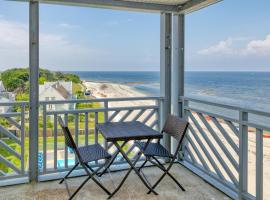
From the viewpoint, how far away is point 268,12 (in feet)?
50.9

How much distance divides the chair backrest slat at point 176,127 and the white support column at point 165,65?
0.59m

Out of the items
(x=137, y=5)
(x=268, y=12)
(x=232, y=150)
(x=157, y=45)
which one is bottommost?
(x=232, y=150)

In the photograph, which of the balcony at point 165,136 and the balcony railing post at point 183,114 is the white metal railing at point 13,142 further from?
the balcony railing post at point 183,114

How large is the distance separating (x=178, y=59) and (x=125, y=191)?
6.55 ft

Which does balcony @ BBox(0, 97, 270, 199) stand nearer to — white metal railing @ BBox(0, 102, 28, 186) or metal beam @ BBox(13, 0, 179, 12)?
white metal railing @ BBox(0, 102, 28, 186)

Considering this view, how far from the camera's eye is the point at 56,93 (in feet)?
11.1

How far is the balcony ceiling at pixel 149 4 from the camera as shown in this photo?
3.19 m

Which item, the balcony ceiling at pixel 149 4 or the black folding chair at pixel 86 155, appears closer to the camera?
the black folding chair at pixel 86 155

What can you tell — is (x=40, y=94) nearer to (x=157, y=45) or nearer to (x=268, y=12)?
(x=157, y=45)

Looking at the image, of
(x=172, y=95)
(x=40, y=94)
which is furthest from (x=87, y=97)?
(x=172, y=95)

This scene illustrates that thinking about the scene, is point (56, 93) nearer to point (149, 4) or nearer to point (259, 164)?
point (149, 4)

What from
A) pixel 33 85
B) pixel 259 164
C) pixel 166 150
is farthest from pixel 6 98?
pixel 259 164

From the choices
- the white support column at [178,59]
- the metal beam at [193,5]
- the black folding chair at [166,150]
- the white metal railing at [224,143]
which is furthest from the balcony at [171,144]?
the metal beam at [193,5]

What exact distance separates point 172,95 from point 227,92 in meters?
13.2
